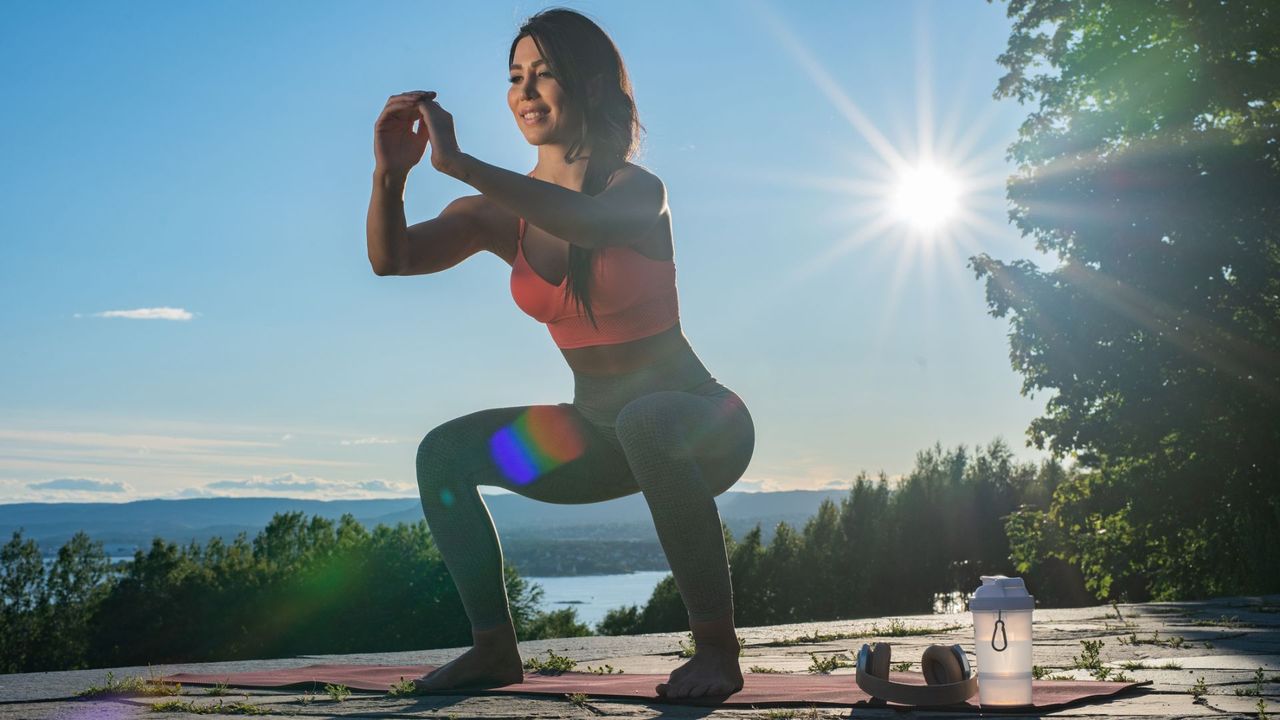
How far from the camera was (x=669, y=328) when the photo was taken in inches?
109

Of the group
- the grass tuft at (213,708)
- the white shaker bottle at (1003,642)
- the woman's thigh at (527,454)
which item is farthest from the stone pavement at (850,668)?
the woman's thigh at (527,454)

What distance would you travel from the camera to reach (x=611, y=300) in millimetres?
2691

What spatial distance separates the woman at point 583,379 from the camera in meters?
2.56

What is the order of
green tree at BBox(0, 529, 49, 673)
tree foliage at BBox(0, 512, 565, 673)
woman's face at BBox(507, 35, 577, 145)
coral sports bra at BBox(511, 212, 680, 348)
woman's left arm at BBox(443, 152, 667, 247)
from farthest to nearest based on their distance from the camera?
green tree at BBox(0, 529, 49, 673) < tree foliage at BBox(0, 512, 565, 673) < woman's face at BBox(507, 35, 577, 145) < coral sports bra at BBox(511, 212, 680, 348) < woman's left arm at BBox(443, 152, 667, 247)

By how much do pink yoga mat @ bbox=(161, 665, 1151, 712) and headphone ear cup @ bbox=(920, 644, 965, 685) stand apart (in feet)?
0.21

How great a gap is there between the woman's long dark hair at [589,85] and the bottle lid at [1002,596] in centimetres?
113

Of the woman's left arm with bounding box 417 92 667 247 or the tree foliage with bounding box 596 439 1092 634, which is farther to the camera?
the tree foliage with bounding box 596 439 1092 634

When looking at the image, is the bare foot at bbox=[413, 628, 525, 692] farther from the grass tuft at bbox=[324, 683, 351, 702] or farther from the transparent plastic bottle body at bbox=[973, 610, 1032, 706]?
the transparent plastic bottle body at bbox=[973, 610, 1032, 706]

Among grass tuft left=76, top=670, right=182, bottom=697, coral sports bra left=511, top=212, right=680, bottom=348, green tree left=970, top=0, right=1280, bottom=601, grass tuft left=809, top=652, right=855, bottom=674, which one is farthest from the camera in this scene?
green tree left=970, top=0, right=1280, bottom=601

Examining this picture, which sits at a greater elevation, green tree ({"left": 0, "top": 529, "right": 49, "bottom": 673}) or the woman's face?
the woman's face

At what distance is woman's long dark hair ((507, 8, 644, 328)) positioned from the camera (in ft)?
9.07

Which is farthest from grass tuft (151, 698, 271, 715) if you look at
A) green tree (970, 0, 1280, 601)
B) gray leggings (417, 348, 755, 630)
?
green tree (970, 0, 1280, 601)

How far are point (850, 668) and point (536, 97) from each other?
222 cm

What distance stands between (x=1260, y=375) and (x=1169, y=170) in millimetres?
2936
